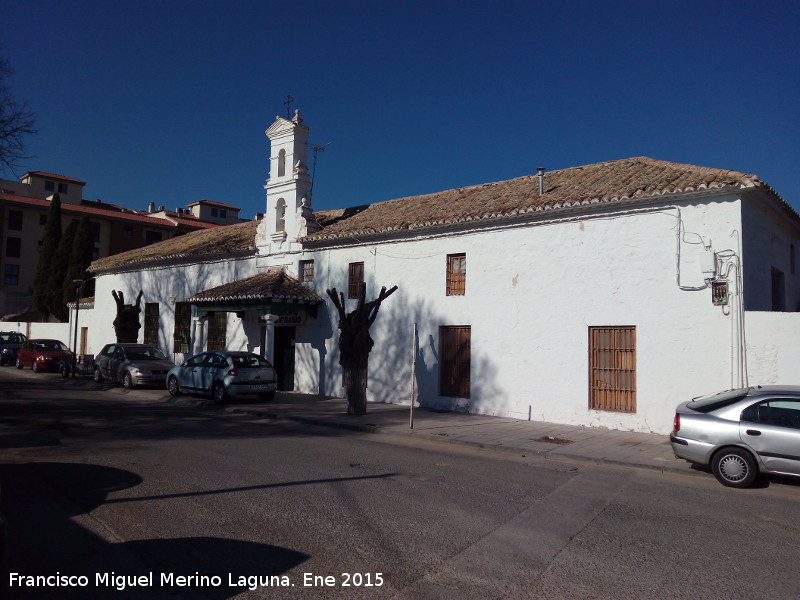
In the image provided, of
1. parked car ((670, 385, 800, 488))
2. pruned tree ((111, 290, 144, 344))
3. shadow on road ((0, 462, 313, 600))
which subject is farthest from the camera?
pruned tree ((111, 290, 144, 344))

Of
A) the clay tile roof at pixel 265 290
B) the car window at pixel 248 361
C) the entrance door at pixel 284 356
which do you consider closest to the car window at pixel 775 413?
the car window at pixel 248 361

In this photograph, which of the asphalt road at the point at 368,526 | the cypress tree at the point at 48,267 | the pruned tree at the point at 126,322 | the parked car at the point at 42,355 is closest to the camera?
the asphalt road at the point at 368,526

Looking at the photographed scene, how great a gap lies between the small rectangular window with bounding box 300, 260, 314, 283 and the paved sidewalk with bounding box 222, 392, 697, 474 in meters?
4.88

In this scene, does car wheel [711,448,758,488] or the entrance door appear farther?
the entrance door

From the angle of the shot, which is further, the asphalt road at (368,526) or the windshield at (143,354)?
the windshield at (143,354)

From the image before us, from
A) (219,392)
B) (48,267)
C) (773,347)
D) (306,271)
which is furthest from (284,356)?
(48,267)

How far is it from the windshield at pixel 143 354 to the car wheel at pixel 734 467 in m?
18.6

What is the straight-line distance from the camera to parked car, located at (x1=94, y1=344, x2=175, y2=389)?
67.0ft

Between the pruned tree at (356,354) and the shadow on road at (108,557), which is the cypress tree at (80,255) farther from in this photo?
the shadow on road at (108,557)

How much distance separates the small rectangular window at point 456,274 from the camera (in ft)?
54.3

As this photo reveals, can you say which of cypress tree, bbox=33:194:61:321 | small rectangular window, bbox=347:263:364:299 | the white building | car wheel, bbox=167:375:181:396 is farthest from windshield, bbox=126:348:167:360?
cypress tree, bbox=33:194:61:321

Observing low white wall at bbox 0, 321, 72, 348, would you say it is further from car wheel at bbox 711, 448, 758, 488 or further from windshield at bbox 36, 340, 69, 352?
car wheel at bbox 711, 448, 758, 488

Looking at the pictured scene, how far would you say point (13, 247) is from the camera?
5166 centimetres

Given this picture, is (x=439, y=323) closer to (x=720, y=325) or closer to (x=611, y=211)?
(x=611, y=211)
